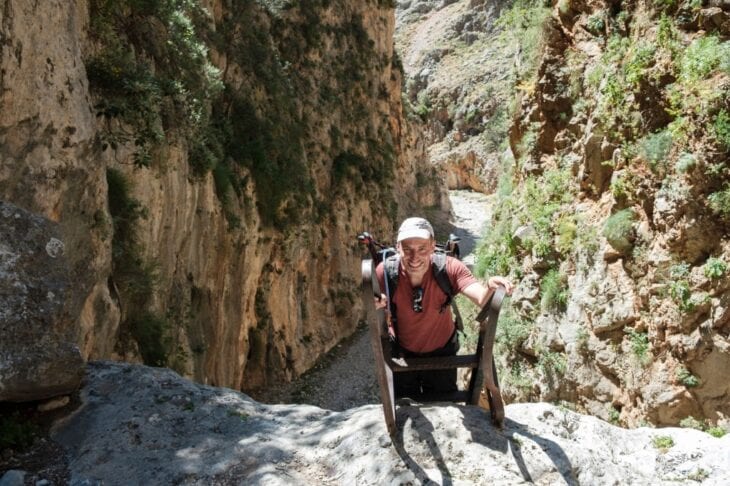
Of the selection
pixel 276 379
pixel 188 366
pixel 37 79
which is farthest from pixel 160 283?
pixel 276 379

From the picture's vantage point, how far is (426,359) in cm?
372

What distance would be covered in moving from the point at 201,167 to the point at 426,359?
8.97 metres

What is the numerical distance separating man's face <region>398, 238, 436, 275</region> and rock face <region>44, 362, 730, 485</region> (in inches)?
42.7

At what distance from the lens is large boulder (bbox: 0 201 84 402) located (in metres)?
3.97

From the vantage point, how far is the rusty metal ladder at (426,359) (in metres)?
3.27

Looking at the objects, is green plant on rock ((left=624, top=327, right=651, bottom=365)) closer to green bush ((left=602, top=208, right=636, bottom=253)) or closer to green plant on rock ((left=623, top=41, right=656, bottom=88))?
green bush ((left=602, top=208, right=636, bottom=253))

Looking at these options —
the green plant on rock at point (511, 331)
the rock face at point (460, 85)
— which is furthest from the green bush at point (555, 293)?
the rock face at point (460, 85)

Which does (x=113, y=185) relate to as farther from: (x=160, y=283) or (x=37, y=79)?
(x=37, y=79)

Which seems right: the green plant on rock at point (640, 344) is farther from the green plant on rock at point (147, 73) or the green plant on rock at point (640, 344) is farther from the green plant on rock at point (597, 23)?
the green plant on rock at point (147, 73)

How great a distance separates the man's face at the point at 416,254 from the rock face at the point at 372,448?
1.09m

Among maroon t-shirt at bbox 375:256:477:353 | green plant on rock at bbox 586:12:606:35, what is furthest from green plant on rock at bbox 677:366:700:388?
green plant on rock at bbox 586:12:606:35

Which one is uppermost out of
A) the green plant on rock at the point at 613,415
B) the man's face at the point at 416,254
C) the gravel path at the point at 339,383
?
the man's face at the point at 416,254

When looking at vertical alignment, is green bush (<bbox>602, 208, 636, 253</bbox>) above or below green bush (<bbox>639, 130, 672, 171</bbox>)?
below

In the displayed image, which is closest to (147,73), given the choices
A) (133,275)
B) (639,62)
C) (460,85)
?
(133,275)
